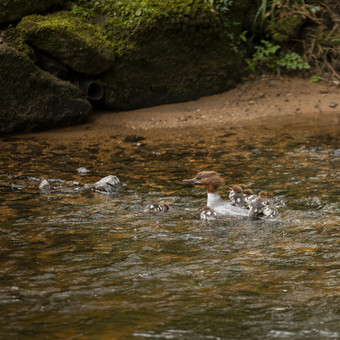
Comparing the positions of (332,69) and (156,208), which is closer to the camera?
(156,208)

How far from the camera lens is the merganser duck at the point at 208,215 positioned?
7062 millimetres

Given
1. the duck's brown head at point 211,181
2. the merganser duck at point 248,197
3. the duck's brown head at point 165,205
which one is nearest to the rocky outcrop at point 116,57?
the duck's brown head at point 165,205

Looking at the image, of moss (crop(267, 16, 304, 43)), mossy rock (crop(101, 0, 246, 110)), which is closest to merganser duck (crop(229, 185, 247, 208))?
mossy rock (crop(101, 0, 246, 110))

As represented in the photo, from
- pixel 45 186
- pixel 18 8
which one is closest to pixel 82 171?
pixel 45 186

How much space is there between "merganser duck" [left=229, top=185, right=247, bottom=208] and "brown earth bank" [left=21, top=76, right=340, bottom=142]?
4470 mm

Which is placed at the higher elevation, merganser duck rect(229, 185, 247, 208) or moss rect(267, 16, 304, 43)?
moss rect(267, 16, 304, 43)

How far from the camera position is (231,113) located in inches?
535

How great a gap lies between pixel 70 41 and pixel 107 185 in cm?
528

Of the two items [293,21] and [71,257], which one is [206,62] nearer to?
[293,21]

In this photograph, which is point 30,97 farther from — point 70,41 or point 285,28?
point 285,28

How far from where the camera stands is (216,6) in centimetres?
1441

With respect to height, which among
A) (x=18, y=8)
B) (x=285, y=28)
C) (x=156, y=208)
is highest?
(x=18, y=8)

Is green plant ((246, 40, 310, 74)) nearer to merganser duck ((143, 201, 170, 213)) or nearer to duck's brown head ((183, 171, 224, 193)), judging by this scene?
duck's brown head ((183, 171, 224, 193))

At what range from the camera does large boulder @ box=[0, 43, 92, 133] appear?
39.1ft
